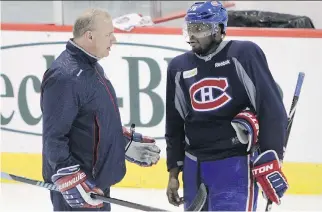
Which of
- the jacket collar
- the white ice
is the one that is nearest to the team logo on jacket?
the jacket collar

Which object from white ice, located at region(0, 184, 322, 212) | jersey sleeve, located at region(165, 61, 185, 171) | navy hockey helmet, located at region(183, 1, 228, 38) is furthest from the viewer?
white ice, located at region(0, 184, 322, 212)

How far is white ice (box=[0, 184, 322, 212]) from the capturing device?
359cm

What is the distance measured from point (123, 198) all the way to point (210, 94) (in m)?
1.79

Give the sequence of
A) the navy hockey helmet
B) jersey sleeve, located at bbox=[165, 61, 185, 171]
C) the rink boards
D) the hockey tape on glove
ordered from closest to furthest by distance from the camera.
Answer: the hockey tape on glove < the navy hockey helmet < jersey sleeve, located at bbox=[165, 61, 185, 171] < the rink boards

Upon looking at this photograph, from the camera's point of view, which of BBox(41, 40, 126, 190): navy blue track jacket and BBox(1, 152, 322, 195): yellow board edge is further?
BBox(1, 152, 322, 195): yellow board edge

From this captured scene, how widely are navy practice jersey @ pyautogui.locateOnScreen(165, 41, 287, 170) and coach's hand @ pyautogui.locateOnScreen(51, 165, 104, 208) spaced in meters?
0.37

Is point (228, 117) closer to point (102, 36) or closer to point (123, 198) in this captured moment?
point (102, 36)

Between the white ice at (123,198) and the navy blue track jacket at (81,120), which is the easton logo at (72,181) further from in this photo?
the white ice at (123,198)

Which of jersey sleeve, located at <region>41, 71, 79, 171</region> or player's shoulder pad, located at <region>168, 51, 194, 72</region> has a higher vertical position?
player's shoulder pad, located at <region>168, 51, 194, 72</region>

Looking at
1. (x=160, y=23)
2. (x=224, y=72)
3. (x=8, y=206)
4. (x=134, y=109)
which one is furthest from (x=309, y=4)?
(x=224, y=72)

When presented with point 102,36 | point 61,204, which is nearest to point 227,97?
point 102,36

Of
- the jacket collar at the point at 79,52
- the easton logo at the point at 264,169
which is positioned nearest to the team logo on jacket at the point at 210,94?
the easton logo at the point at 264,169

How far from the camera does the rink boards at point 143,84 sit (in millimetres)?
3836

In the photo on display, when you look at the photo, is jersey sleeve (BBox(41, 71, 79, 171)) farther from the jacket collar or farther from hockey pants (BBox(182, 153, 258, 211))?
Answer: hockey pants (BBox(182, 153, 258, 211))
